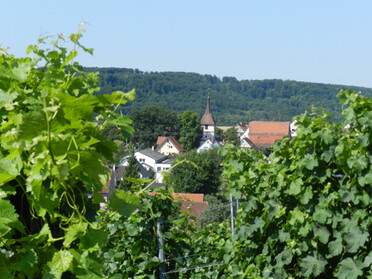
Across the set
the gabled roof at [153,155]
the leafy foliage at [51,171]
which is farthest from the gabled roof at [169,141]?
the leafy foliage at [51,171]

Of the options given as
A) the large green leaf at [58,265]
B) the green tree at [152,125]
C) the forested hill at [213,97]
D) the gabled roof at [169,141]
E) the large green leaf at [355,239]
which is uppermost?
the forested hill at [213,97]

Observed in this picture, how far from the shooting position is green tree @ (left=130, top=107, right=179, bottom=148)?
8781 cm

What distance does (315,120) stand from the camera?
4.70 metres

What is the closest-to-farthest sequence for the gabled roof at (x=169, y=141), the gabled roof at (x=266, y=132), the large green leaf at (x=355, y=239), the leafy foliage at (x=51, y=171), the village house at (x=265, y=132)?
the leafy foliage at (x=51, y=171)
the large green leaf at (x=355, y=239)
the gabled roof at (x=169, y=141)
the village house at (x=265, y=132)
the gabled roof at (x=266, y=132)

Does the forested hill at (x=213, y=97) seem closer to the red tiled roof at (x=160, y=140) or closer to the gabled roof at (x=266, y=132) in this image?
the gabled roof at (x=266, y=132)

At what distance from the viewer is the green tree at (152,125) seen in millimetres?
87812

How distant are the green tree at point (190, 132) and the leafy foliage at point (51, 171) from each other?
299 ft

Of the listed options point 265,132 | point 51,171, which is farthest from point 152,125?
point 51,171

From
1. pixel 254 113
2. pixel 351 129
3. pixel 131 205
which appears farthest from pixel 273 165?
pixel 254 113

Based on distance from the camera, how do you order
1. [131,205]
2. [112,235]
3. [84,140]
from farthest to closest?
[112,235] < [131,205] < [84,140]

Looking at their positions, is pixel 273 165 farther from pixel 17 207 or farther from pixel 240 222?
pixel 17 207

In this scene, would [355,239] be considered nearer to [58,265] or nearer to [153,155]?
[58,265]

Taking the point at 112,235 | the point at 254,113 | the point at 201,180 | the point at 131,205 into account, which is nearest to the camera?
the point at 131,205

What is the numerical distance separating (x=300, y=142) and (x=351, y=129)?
→ 41 cm
